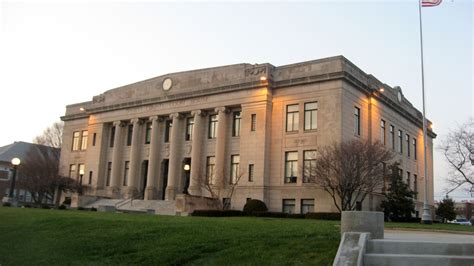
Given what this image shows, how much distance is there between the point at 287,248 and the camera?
1239 cm

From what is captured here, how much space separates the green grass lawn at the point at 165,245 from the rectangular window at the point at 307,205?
80.5ft

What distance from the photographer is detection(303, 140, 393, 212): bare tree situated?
3559 centimetres

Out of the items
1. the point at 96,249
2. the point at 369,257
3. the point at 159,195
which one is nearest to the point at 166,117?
the point at 159,195

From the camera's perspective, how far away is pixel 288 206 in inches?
1652

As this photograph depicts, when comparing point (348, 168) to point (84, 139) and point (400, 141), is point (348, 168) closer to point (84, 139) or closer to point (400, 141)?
point (400, 141)

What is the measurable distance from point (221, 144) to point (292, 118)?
7011 mm

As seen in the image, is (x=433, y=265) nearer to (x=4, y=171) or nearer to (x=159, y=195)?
(x=159, y=195)

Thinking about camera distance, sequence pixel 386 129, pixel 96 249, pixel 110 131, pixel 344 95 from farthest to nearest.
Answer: pixel 110 131
pixel 386 129
pixel 344 95
pixel 96 249

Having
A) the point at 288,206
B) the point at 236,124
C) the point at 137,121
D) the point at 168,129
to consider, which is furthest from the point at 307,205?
the point at 137,121

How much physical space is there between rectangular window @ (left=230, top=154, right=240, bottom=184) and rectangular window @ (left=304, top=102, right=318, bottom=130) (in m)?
7.15

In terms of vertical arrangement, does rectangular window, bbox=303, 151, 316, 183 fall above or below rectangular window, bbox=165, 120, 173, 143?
below

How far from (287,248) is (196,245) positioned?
2.60 m

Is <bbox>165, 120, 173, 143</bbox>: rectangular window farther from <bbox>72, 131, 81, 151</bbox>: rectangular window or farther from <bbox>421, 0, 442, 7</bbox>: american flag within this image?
<bbox>421, 0, 442, 7</bbox>: american flag

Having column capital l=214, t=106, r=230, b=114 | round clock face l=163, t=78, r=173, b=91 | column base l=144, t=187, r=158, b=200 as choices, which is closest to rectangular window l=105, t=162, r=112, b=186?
column base l=144, t=187, r=158, b=200
